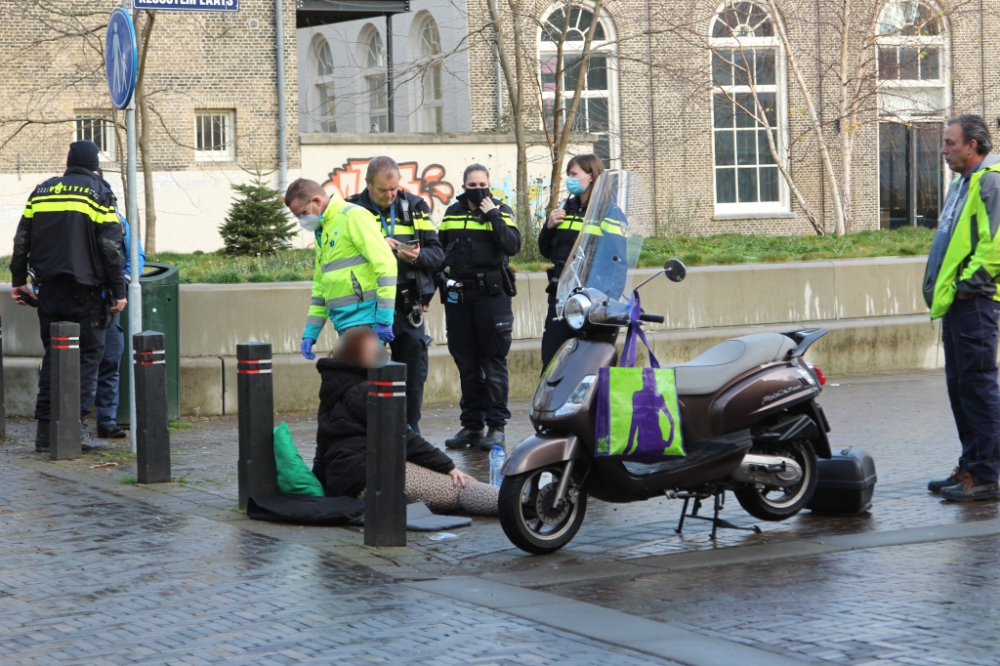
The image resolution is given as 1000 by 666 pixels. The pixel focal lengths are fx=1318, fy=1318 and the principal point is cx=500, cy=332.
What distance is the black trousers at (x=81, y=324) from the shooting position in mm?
9438

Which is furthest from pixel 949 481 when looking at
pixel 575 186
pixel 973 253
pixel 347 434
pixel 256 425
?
pixel 256 425

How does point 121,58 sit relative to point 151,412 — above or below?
above

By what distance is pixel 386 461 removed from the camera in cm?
640

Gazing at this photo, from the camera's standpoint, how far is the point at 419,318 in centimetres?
897

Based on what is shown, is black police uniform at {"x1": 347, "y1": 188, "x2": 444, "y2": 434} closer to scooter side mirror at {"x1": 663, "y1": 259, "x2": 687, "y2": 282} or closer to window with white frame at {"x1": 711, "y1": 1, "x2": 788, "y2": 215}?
scooter side mirror at {"x1": 663, "y1": 259, "x2": 687, "y2": 282}

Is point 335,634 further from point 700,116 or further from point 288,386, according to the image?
point 700,116

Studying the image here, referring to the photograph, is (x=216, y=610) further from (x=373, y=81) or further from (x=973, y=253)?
(x=373, y=81)

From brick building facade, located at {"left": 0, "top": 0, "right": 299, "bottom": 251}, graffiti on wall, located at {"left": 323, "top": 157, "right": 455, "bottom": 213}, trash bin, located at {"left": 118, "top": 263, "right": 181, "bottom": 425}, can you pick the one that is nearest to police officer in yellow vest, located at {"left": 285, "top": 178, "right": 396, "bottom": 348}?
trash bin, located at {"left": 118, "top": 263, "right": 181, "bottom": 425}

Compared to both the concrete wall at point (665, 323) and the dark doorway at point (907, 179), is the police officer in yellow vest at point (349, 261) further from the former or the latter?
the dark doorway at point (907, 179)

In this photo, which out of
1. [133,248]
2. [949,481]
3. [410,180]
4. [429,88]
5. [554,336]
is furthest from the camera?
[429,88]

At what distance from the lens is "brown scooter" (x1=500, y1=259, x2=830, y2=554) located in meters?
6.23

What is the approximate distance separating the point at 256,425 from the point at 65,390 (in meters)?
2.40

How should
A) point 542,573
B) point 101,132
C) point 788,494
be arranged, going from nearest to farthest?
1. point 542,573
2. point 788,494
3. point 101,132

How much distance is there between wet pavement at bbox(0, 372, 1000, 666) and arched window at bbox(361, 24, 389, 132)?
27.1 metres
